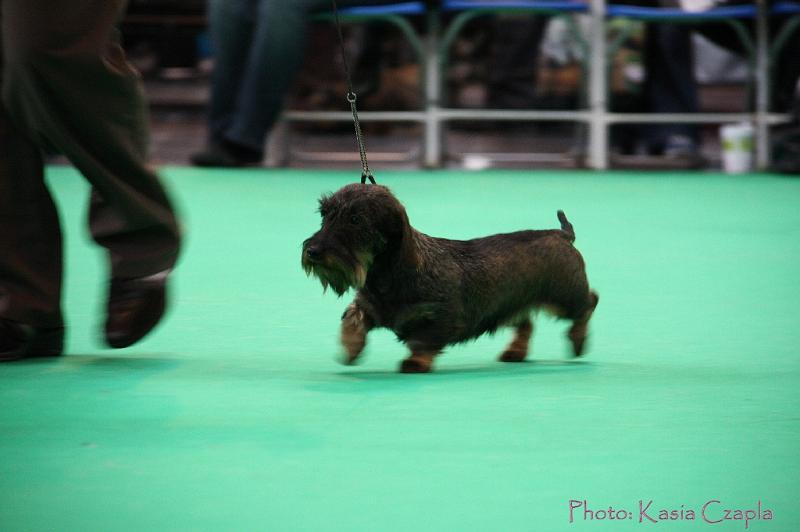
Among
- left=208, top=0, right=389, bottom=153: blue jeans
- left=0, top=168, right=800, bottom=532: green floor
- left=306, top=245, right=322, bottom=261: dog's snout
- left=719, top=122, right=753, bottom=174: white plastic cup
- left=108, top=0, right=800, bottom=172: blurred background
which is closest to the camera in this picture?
left=0, top=168, right=800, bottom=532: green floor

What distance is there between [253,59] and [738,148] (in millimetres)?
2644

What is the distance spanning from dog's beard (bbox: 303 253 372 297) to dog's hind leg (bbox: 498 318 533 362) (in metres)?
0.46

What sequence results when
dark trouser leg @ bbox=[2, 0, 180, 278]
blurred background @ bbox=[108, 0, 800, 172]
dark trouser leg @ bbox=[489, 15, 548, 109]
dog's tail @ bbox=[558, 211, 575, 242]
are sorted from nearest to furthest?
dark trouser leg @ bbox=[2, 0, 180, 278] < dog's tail @ bbox=[558, 211, 575, 242] < blurred background @ bbox=[108, 0, 800, 172] < dark trouser leg @ bbox=[489, 15, 548, 109]

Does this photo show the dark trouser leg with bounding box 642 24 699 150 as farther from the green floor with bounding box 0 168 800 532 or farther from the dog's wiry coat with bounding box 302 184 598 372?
the dog's wiry coat with bounding box 302 184 598 372

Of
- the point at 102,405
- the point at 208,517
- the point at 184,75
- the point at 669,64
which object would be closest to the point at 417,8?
the point at 669,64

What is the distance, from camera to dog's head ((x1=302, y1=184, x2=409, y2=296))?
226 cm

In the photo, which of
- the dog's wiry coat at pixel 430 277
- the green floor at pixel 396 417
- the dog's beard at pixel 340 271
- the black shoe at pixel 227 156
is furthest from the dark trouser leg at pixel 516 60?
the dog's beard at pixel 340 271

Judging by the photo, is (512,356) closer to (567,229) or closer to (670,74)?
(567,229)

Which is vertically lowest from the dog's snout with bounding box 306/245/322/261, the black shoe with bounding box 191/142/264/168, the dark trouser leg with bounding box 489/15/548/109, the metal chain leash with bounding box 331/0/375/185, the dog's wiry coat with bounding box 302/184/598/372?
the black shoe with bounding box 191/142/264/168

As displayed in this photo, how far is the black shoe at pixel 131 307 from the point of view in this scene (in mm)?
2561

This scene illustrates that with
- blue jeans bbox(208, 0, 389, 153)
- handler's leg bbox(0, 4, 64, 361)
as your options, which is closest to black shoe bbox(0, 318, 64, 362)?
handler's leg bbox(0, 4, 64, 361)

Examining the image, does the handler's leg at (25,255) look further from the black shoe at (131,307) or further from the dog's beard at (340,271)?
the dog's beard at (340,271)

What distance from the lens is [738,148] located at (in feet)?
23.1

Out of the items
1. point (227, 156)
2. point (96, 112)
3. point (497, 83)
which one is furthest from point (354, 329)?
point (497, 83)
